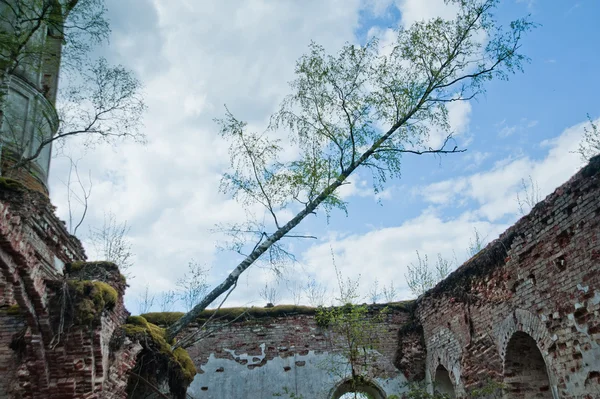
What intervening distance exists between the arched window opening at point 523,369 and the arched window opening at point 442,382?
3049 mm

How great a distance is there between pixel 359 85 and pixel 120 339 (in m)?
6.40

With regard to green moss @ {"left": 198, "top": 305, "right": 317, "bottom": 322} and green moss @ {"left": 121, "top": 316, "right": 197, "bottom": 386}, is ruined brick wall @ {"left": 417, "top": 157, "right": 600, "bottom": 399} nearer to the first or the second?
green moss @ {"left": 198, "top": 305, "right": 317, "bottom": 322}

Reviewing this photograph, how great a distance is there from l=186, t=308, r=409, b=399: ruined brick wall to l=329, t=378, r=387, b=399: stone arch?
3.5 inches

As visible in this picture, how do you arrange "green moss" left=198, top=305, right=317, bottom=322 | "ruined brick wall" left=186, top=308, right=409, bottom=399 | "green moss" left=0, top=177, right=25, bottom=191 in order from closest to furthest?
"green moss" left=0, top=177, right=25, bottom=191, "ruined brick wall" left=186, top=308, right=409, bottom=399, "green moss" left=198, top=305, right=317, bottom=322

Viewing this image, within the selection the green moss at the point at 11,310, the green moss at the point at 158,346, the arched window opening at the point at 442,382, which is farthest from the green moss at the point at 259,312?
the green moss at the point at 11,310

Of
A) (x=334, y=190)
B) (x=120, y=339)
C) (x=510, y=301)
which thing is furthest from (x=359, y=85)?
(x=120, y=339)

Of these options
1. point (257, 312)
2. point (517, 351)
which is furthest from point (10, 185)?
point (517, 351)

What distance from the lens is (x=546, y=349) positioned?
7125 mm

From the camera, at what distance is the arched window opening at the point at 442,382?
11.4 m

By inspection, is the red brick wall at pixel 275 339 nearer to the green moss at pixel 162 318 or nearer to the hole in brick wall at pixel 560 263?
the green moss at pixel 162 318

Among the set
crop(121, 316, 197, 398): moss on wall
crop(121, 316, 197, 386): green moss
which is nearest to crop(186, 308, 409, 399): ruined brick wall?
crop(121, 316, 197, 386): green moss

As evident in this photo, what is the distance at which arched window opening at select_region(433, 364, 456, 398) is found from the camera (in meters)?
11.4

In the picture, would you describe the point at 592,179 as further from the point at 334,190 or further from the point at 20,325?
the point at 20,325

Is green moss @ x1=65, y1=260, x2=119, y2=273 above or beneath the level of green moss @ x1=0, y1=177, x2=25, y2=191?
beneath
